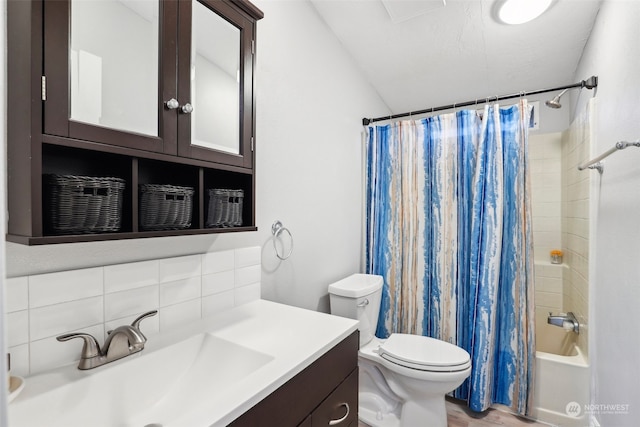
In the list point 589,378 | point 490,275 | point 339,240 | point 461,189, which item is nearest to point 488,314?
point 490,275

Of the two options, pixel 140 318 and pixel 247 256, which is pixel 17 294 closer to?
pixel 140 318

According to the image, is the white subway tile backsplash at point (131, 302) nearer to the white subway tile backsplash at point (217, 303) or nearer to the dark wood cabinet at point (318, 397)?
the white subway tile backsplash at point (217, 303)

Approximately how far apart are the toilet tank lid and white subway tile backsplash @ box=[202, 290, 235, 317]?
73 centimetres

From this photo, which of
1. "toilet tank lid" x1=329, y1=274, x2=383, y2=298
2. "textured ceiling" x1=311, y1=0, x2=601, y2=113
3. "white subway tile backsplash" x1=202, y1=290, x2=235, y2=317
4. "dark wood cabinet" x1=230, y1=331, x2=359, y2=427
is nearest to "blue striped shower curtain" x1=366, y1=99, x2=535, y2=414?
"toilet tank lid" x1=329, y1=274, x2=383, y2=298

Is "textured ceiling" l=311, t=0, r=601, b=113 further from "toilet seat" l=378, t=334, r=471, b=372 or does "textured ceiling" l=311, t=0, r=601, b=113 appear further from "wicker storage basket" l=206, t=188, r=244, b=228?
"toilet seat" l=378, t=334, r=471, b=372

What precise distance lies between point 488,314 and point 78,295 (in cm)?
202

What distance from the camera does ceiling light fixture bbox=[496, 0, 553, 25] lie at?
164cm

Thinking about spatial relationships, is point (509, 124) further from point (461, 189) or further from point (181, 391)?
point (181, 391)

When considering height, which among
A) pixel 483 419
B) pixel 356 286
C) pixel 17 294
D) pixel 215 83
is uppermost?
pixel 215 83

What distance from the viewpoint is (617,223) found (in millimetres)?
1347

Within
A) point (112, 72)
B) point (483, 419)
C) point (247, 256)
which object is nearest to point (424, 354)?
point (483, 419)

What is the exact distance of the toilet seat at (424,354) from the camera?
161cm

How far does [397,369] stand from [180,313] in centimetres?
116

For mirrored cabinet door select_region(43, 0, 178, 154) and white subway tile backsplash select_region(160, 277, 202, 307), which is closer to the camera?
mirrored cabinet door select_region(43, 0, 178, 154)
